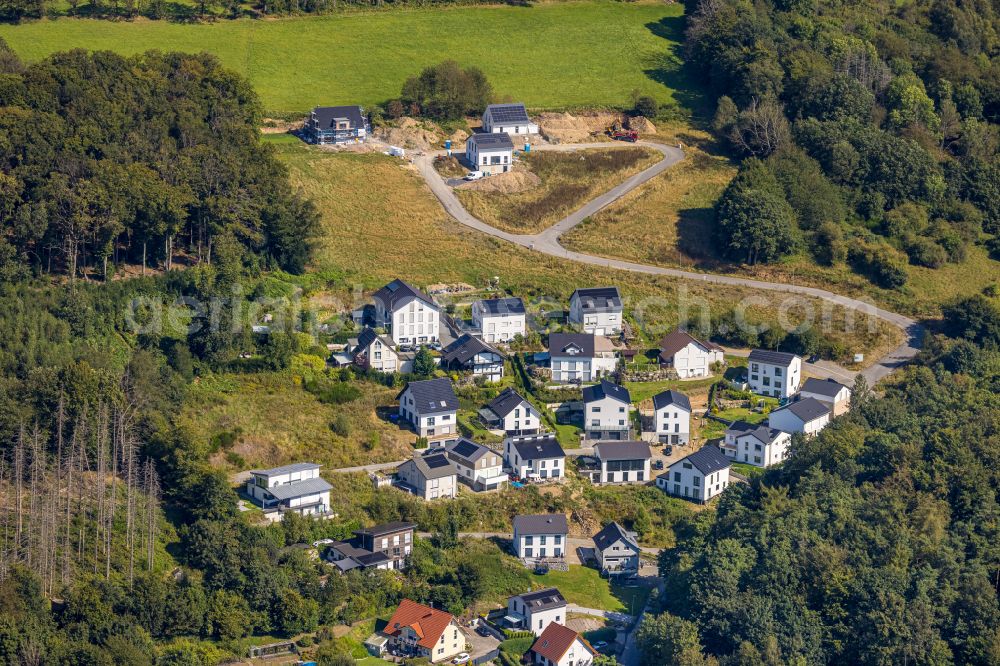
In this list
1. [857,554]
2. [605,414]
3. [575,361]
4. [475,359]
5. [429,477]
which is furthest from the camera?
[575,361]

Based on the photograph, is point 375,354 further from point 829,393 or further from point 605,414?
point 829,393

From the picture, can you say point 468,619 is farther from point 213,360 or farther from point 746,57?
point 746,57

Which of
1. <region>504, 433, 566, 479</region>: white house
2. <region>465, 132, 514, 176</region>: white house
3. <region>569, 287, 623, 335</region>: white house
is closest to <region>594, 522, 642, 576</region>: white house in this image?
<region>504, 433, 566, 479</region>: white house

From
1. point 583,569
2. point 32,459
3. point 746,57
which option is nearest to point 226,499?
point 32,459

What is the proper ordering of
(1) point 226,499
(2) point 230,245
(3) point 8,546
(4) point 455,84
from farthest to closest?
(4) point 455,84 < (2) point 230,245 < (1) point 226,499 < (3) point 8,546

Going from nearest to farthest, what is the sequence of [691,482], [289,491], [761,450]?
[289,491] < [691,482] < [761,450]

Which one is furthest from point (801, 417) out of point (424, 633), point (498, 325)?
point (424, 633)
